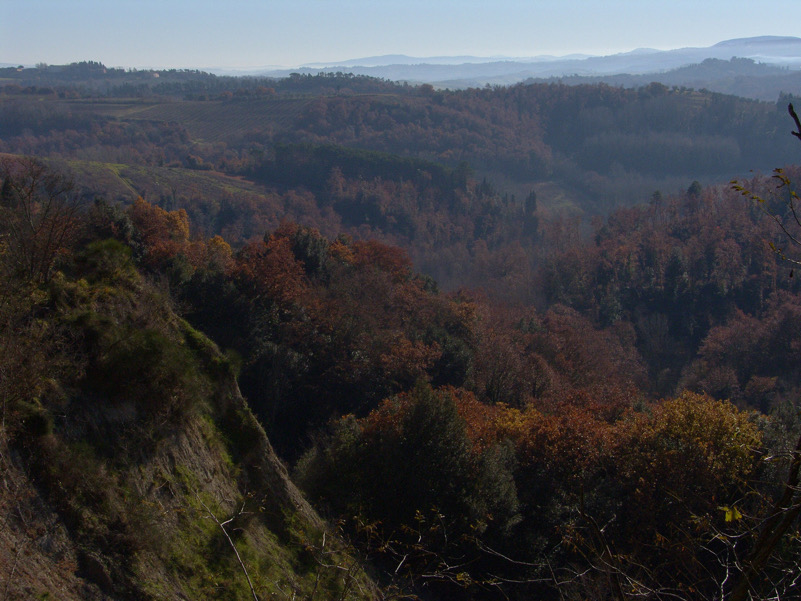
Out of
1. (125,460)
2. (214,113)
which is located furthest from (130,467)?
(214,113)

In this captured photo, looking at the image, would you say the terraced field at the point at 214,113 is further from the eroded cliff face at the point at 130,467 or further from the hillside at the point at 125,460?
the eroded cliff face at the point at 130,467

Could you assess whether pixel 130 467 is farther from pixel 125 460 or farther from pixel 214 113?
pixel 214 113

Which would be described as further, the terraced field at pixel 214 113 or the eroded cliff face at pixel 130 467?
the terraced field at pixel 214 113

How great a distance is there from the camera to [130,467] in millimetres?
10320

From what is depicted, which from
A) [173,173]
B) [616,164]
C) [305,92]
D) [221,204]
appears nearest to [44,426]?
[221,204]

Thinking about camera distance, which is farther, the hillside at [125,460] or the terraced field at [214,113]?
the terraced field at [214,113]

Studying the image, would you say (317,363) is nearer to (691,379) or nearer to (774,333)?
(691,379)

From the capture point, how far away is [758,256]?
57.5m

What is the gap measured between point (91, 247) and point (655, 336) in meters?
51.1

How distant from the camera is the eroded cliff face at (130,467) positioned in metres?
8.25

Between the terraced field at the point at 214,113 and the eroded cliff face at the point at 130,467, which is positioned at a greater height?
the terraced field at the point at 214,113

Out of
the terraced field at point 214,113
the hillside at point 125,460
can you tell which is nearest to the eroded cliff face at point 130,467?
the hillside at point 125,460

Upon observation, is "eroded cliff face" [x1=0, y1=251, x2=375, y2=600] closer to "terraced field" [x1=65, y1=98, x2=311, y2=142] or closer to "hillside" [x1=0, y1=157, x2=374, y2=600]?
"hillside" [x1=0, y1=157, x2=374, y2=600]

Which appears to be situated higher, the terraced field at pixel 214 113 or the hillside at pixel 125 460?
the terraced field at pixel 214 113
